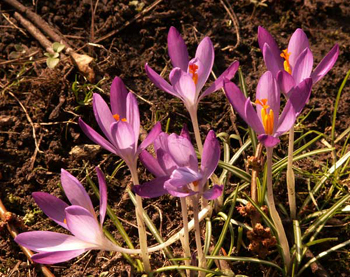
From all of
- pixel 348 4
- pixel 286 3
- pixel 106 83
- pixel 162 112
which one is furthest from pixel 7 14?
pixel 348 4

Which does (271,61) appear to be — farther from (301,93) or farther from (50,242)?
(50,242)

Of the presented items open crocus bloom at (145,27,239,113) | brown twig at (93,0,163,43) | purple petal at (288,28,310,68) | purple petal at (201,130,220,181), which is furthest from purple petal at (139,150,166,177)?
brown twig at (93,0,163,43)

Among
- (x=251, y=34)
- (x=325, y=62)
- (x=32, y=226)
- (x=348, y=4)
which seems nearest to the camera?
Answer: (x=325, y=62)

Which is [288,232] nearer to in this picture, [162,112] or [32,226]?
[162,112]

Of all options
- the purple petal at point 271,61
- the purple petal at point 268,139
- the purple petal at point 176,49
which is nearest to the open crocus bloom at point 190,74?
the purple petal at point 176,49

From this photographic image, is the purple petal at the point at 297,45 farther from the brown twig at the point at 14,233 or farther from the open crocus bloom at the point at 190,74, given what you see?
the brown twig at the point at 14,233

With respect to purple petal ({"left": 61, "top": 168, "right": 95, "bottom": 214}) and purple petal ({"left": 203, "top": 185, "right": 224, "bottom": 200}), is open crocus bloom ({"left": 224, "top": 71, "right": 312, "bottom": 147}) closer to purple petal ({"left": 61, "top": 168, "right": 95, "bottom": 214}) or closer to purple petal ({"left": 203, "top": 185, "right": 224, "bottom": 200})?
purple petal ({"left": 203, "top": 185, "right": 224, "bottom": 200})
